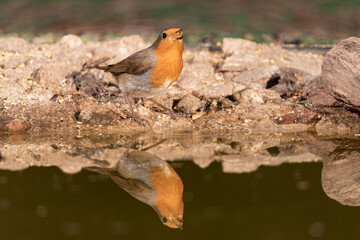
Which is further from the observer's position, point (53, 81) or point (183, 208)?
point (53, 81)

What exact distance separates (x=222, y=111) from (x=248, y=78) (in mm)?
945

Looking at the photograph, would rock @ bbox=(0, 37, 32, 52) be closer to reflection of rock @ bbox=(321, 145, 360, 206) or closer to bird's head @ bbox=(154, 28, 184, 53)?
bird's head @ bbox=(154, 28, 184, 53)

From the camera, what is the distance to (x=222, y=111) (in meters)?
4.93

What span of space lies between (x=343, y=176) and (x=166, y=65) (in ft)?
6.35

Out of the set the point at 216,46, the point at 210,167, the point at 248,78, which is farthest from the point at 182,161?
the point at 216,46

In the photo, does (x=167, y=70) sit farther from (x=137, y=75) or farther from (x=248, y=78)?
(x=248, y=78)

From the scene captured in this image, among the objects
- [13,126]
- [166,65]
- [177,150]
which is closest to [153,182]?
[177,150]

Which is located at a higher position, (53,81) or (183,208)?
(183,208)

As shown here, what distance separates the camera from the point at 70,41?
24.0ft

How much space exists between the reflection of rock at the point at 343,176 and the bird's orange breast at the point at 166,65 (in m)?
1.57

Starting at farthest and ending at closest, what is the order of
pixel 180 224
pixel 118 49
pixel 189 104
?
pixel 118 49, pixel 189 104, pixel 180 224

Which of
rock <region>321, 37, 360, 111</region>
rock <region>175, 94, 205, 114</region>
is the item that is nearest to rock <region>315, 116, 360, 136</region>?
rock <region>321, 37, 360, 111</region>

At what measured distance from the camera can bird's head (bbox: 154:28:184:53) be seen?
4245mm

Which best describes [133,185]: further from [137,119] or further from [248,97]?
[248,97]
